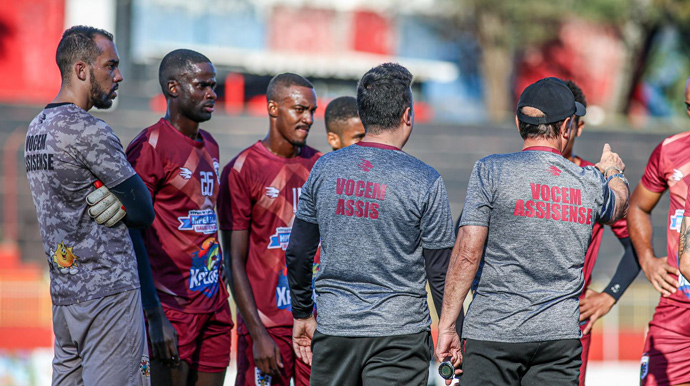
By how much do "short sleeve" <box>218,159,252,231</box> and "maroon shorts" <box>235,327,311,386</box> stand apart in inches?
27.9

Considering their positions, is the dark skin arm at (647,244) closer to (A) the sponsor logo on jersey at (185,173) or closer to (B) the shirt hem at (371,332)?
(B) the shirt hem at (371,332)

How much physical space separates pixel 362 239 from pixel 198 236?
1498mm

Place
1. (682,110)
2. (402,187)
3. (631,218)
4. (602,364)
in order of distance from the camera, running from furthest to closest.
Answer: (682,110) < (602,364) < (631,218) < (402,187)

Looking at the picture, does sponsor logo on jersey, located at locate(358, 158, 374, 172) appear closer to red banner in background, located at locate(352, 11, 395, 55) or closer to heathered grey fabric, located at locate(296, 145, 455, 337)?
heathered grey fabric, located at locate(296, 145, 455, 337)

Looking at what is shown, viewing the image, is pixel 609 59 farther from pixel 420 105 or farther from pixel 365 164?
pixel 365 164

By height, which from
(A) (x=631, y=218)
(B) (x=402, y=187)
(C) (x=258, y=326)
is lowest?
(C) (x=258, y=326)

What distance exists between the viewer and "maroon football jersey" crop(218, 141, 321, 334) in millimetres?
4766

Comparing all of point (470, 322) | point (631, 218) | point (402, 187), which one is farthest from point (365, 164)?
point (631, 218)

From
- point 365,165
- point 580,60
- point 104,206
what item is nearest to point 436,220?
point 365,165

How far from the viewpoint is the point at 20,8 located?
23391 mm

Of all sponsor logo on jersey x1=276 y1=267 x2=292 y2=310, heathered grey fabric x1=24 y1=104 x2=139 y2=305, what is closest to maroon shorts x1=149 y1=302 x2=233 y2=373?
sponsor logo on jersey x1=276 y1=267 x2=292 y2=310

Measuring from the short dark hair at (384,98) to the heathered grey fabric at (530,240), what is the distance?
48 cm

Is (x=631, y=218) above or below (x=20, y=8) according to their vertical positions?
below

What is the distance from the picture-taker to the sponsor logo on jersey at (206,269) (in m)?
4.67
